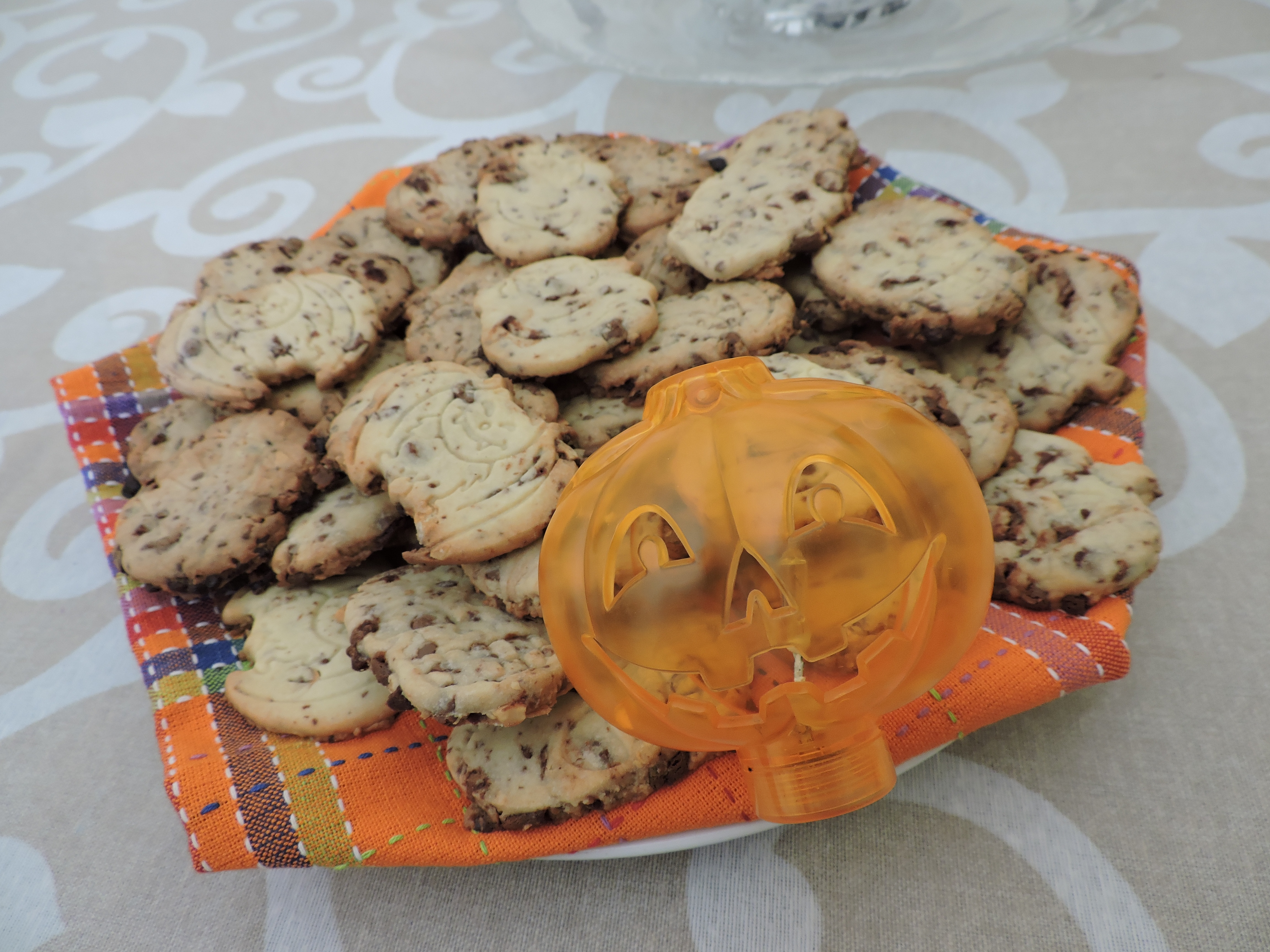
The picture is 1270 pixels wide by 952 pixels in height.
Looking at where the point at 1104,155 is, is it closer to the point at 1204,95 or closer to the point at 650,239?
the point at 1204,95

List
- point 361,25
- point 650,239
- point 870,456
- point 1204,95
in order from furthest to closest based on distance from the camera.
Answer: point 361,25
point 1204,95
point 650,239
point 870,456

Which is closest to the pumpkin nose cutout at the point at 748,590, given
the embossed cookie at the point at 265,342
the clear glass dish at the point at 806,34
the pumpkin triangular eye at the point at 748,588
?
the pumpkin triangular eye at the point at 748,588

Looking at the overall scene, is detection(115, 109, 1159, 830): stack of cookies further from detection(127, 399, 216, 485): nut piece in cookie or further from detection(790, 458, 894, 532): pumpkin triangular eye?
detection(790, 458, 894, 532): pumpkin triangular eye

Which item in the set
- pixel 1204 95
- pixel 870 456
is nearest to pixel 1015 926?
pixel 870 456

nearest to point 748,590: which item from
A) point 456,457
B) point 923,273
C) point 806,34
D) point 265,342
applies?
point 456,457

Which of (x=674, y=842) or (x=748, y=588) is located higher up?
(x=748, y=588)

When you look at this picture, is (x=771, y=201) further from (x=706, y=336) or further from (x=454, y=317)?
(x=454, y=317)

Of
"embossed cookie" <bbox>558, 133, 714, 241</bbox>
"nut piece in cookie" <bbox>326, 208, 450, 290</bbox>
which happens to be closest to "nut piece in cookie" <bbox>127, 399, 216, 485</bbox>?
"nut piece in cookie" <bbox>326, 208, 450, 290</bbox>
